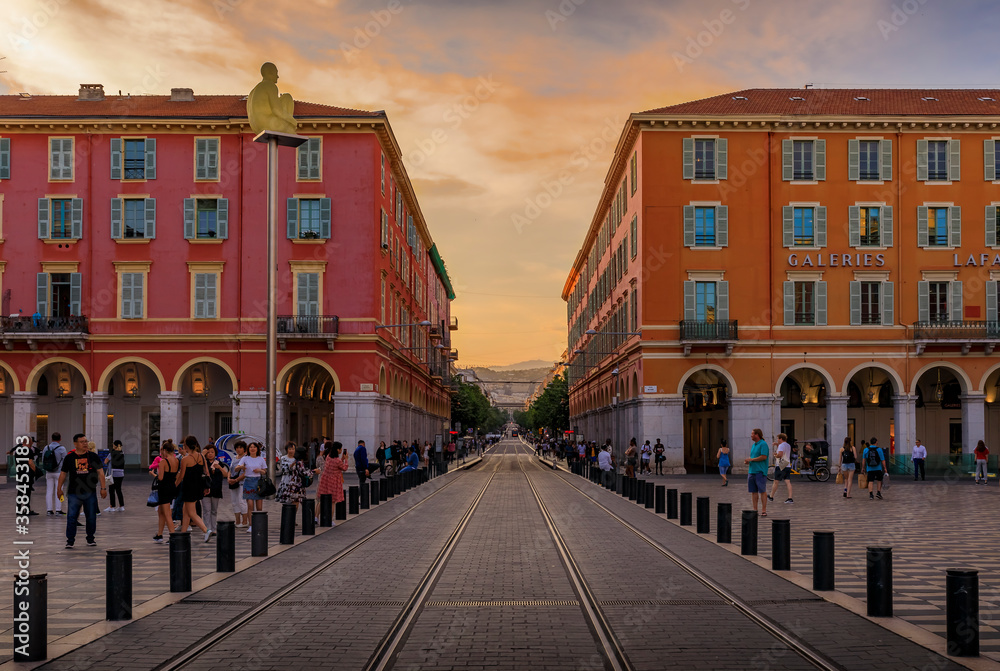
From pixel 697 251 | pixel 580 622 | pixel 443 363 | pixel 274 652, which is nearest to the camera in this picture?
pixel 274 652

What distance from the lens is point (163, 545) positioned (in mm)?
16672

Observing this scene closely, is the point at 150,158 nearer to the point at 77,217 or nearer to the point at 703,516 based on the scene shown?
the point at 77,217

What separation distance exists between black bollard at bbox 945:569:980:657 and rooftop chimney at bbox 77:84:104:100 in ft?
164

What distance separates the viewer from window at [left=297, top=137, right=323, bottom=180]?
150ft

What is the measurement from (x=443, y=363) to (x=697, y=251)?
49436 millimetres

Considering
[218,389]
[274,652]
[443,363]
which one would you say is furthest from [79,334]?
[443,363]

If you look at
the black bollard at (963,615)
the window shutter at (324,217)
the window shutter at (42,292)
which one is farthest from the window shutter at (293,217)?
the black bollard at (963,615)

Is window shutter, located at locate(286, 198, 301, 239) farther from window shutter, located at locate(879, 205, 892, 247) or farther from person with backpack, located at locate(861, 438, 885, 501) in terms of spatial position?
window shutter, located at locate(879, 205, 892, 247)

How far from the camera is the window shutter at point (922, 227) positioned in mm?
46719

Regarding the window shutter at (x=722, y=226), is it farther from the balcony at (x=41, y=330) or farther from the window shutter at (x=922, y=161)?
the balcony at (x=41, y=330)

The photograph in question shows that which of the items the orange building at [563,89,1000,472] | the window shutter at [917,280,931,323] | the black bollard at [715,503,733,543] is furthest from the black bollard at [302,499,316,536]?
the window shutter at [917,280,931,323]

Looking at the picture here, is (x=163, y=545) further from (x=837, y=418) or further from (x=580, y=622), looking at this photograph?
(x=837, y=418)

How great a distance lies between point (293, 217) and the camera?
45.5 m

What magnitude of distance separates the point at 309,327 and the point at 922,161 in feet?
96.7
